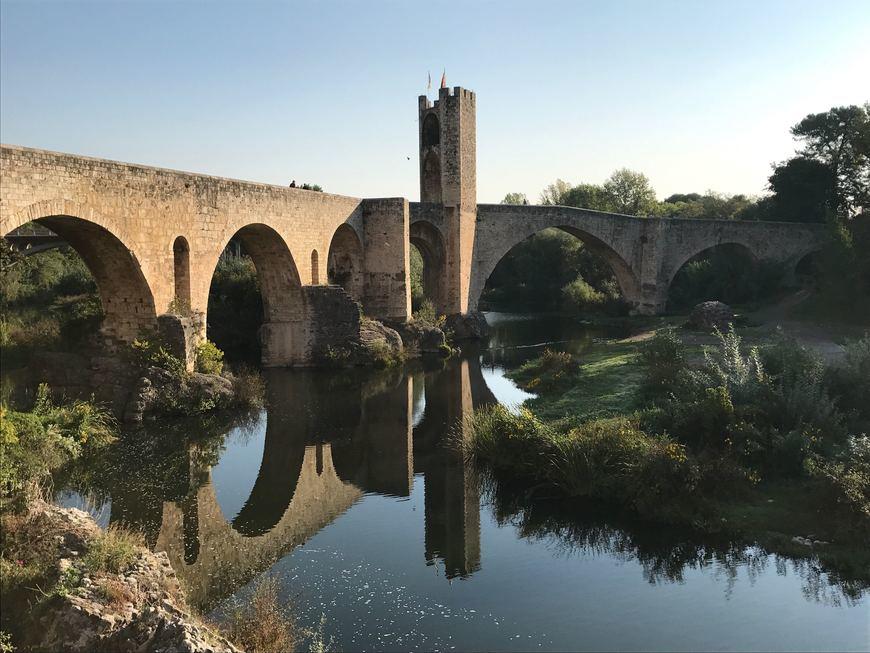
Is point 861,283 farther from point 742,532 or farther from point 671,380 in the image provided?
point 742,532

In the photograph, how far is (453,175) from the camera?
21.2 metres

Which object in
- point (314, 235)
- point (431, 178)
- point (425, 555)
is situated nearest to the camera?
point (425, 555)

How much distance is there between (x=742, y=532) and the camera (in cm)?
742

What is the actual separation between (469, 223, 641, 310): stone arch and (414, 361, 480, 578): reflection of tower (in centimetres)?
899

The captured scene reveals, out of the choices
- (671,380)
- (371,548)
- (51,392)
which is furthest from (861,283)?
(51,392)

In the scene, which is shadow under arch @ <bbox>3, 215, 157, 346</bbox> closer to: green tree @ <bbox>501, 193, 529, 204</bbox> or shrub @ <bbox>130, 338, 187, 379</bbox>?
shrub @ <bbox>130, 338, 187, 379</bbox>

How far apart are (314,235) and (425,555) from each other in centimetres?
1074

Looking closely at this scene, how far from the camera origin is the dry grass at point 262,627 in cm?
550

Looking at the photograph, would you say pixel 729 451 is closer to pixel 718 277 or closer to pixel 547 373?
pixel 547 373

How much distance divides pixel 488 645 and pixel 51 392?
8.34 meters

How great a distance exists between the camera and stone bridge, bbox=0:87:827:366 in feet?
33.8

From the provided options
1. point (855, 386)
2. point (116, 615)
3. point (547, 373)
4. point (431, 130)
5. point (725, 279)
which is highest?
point (431, 130)

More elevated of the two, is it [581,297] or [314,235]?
[314,235]

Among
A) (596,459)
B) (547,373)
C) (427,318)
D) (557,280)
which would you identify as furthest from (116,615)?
(557,280)
